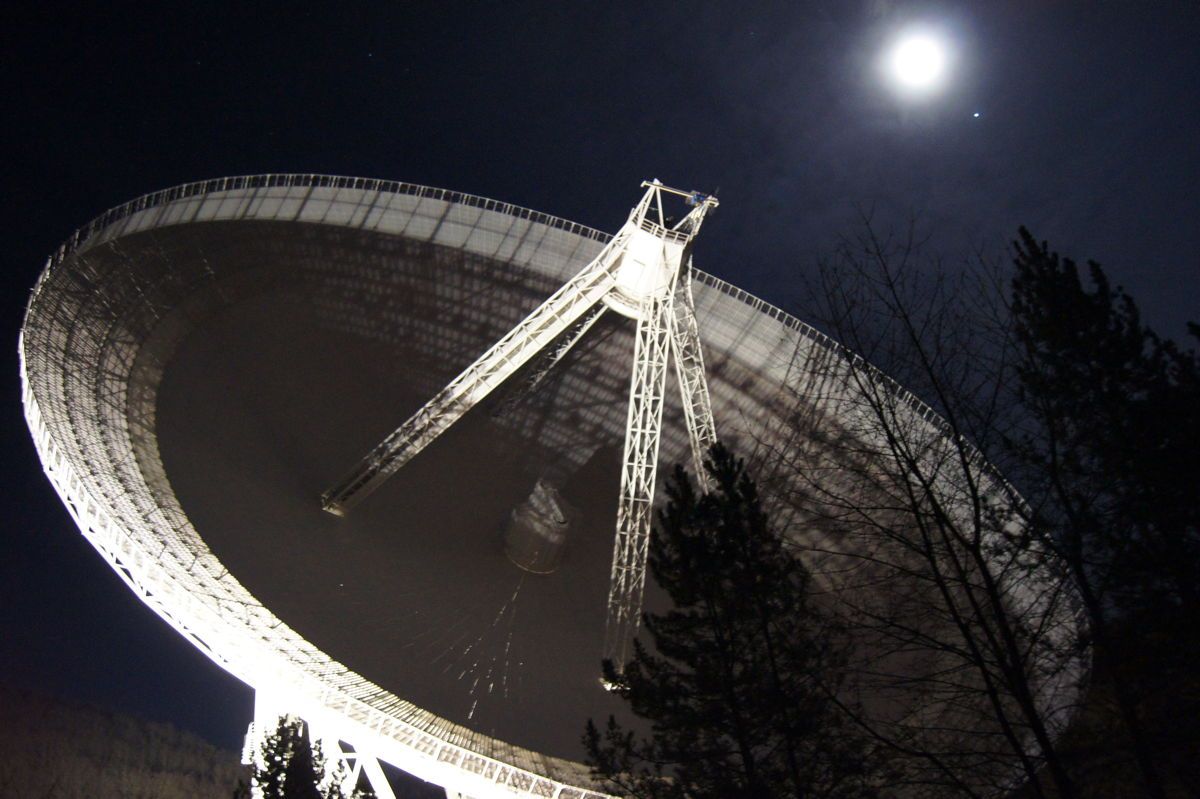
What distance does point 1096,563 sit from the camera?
16.4ft

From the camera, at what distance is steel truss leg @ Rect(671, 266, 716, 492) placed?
15102 millimetres

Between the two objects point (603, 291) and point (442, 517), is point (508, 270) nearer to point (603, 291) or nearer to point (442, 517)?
point (603, 291)

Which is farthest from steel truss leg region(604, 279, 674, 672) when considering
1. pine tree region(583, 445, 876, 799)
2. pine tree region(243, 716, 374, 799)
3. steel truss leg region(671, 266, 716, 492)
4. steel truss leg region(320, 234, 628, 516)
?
pine tree region(243, 716, 374, 799)

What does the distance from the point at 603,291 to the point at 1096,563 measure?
1164cm

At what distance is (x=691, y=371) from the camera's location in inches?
667

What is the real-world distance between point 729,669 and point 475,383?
856 cm

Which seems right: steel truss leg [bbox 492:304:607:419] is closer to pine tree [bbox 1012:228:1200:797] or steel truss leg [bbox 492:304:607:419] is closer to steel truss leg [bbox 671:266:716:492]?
steel truss leg [bbox 671:266:716:492]

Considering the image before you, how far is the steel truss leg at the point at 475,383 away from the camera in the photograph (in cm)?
1520

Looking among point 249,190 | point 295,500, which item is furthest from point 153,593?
point 249,190

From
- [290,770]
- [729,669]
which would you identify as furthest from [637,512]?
[290,770]

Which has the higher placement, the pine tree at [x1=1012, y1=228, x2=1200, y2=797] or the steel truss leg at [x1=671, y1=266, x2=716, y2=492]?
the steel truss leg at [x1=671, y1=266, x2=716, y2=492]

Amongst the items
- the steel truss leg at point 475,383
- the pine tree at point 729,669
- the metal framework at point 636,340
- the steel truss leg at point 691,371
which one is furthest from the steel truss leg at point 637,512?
the pine tree at point 729,669

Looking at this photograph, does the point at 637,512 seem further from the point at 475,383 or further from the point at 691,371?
the point at 475,383

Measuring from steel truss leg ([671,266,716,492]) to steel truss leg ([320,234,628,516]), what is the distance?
1628mm
